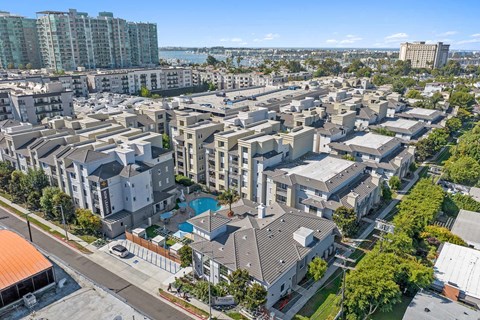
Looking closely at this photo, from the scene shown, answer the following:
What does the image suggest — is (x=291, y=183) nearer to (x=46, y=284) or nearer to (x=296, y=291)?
(x=296, y=291)

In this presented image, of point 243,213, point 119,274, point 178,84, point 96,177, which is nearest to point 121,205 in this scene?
point 96,177

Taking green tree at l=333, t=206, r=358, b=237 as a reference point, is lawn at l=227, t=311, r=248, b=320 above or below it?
below

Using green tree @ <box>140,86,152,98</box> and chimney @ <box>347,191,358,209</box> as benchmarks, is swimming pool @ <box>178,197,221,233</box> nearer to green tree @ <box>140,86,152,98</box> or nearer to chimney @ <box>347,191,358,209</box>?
chimney @ <box>347,191,358,209</box>

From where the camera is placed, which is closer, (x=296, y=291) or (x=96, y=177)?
(x=296, y=291)

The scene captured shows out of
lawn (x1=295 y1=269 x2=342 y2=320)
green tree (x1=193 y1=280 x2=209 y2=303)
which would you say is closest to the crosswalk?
green tree (x1=193 y1=280 x2=209 y2=303)

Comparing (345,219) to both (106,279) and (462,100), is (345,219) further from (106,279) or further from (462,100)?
(462,100)
